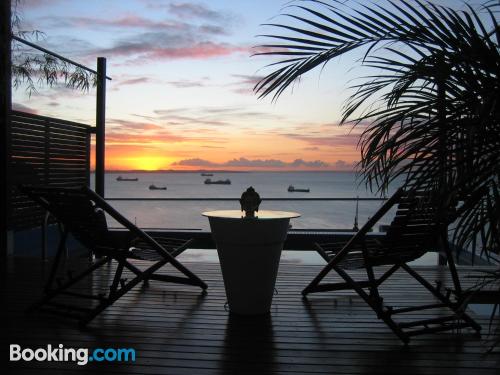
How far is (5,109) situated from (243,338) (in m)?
3.79

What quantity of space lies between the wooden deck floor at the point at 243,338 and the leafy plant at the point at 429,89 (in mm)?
1043

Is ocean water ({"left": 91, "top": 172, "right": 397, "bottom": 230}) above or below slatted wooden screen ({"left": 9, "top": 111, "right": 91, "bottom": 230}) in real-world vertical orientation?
below

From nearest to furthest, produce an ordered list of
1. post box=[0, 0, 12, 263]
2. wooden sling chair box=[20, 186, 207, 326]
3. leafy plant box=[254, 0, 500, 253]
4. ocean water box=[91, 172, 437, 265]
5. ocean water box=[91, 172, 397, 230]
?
leafy plant box=[254, 0, 500, 253]
wooden sling chair box=[20, 186, 207, 326]
post box=[0, 0, 12, 263]
ocean water box=[91, 172, 437, 265]
ocean water box=[91, 172, 397, 230]

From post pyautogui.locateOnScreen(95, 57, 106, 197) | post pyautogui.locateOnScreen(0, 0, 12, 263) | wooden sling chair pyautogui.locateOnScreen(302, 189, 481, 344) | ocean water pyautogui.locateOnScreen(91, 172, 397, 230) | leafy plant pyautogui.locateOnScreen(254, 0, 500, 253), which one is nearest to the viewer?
leafy plant pyautogui.locateOnScreen(254, 0, 500, 253)

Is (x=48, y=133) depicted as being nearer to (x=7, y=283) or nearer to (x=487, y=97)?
(x=7, y=283)

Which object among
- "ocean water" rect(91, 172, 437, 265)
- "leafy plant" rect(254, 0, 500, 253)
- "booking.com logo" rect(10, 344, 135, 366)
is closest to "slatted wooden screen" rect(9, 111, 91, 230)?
"ocean water" rect(91, 172, 437, 265)

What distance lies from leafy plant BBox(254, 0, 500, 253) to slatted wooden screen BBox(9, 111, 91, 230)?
420 centimetres

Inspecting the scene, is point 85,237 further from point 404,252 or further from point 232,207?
point 232,207

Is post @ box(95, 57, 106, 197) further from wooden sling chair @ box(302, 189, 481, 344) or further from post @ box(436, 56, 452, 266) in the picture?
post @ box(436, 56, 452, 266)

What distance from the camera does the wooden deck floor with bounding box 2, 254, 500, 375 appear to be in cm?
238

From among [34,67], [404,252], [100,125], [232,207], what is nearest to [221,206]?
[232,207]

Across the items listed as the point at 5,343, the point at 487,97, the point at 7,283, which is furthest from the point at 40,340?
the point at 487,97

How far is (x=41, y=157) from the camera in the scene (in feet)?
19.0

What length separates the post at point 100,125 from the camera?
662 centimetres
